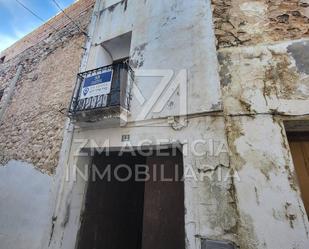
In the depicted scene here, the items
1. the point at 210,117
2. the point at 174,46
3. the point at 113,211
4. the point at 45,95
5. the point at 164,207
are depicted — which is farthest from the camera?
the point at 45,95

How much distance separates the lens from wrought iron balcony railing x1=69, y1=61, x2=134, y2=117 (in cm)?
308

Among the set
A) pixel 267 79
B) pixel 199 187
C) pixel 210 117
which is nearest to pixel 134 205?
pixel 199 187

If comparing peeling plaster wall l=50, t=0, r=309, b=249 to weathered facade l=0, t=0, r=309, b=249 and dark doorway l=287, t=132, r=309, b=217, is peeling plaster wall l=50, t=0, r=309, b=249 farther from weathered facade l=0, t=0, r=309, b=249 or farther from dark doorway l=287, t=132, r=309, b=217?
dark doorway l=287, t=132, r=309, b=217

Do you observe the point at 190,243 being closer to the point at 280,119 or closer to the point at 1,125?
the point at 280,119

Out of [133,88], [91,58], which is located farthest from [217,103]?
→ [91,58]

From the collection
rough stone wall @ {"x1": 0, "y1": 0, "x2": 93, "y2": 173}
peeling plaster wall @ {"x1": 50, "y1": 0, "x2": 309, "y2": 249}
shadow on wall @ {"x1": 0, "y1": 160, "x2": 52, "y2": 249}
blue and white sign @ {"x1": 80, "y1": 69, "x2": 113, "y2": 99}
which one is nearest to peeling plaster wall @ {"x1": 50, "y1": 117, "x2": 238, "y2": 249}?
peeling plaster wall @ {"x1": 50, "y1": 0, "x2": 309, "y2": 249}

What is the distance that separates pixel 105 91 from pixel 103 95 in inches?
3.3

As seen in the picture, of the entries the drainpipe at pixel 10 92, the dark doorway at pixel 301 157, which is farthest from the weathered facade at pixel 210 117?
the drainpipe at pixel 10 92

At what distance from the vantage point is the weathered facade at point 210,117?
6.64 ft

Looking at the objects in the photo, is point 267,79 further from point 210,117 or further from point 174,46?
A: point 174,46

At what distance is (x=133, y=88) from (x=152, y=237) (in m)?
2.36

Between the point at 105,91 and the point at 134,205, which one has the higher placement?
the point at 105,91

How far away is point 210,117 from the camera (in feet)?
8.19

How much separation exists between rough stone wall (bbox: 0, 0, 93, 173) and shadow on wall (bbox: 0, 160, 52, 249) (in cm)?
26
